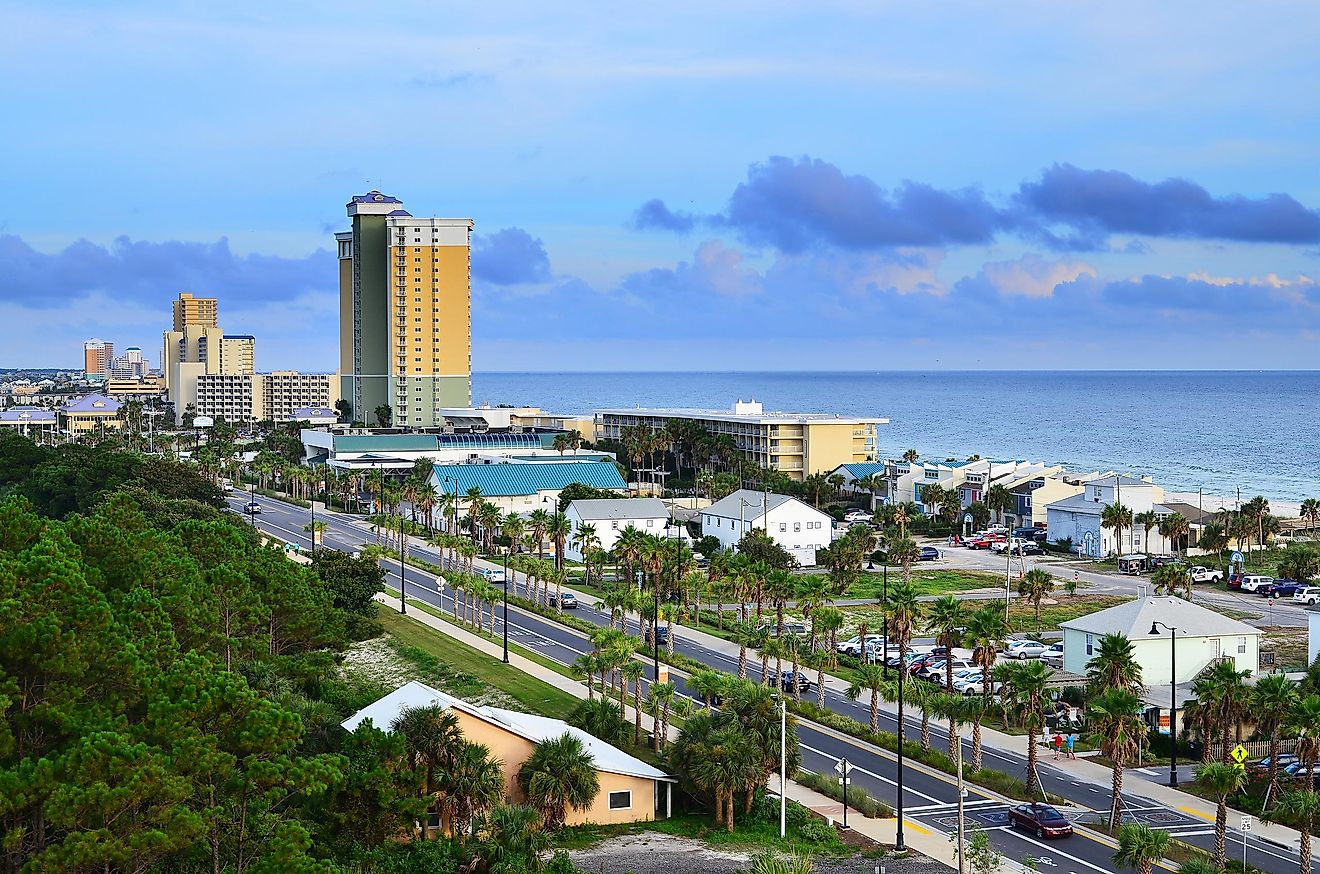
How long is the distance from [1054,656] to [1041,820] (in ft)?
87.8

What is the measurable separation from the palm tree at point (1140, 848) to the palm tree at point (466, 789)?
A: 54.2 ft

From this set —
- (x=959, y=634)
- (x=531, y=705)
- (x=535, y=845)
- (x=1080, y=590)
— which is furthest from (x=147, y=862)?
(x=1080, y=590)

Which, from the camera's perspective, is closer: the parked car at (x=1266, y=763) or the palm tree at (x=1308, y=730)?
the palm tree at (x=1308, y=730)

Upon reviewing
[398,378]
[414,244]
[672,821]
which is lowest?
[672,821]

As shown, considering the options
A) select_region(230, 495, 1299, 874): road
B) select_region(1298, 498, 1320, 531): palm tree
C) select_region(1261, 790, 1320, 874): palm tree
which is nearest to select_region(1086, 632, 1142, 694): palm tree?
select_region(230, 495, 1299, 874): road

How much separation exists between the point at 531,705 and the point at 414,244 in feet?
489

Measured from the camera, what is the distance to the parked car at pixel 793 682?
5697cm

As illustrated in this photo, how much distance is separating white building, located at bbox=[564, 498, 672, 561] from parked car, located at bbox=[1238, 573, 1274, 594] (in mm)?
38570

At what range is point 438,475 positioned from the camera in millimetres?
116312

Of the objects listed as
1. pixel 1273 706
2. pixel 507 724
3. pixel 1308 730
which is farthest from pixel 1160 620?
pixel 507 724

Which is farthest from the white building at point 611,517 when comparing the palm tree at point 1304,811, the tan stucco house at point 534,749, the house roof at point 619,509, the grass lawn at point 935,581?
the palm tree at point 1304,811

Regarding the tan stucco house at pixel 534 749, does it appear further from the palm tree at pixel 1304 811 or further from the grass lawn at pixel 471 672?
the palm tree at pixel 1304 811

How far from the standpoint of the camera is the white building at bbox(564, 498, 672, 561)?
101 meters

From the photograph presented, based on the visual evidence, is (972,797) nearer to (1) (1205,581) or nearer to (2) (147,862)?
(2) (147,862)
